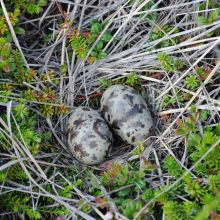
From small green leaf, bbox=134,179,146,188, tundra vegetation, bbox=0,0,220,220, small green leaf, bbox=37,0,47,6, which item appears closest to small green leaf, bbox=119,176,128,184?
tundra vegetation, bbox=0,0,220,220

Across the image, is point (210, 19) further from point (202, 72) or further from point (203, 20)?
point (202, 72)

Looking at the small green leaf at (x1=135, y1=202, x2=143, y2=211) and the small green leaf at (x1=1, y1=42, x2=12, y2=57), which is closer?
the small green leaf at (x1=135, y1=202, x2=143, y2=211)

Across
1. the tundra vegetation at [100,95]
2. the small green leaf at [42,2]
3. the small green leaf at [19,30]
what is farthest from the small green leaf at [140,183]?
the small green leaf at [42,2]

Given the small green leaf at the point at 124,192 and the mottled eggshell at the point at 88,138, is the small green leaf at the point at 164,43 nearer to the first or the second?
the mottled eggshell at the point at 88,138

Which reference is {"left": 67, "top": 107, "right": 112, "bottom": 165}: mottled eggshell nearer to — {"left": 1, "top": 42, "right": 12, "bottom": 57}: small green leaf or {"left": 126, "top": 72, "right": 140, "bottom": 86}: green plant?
{"left": 126, "top": 72, "right": 140, "bottom": 86}: green plant

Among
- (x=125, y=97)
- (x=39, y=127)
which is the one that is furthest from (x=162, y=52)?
(x=39, y=127)

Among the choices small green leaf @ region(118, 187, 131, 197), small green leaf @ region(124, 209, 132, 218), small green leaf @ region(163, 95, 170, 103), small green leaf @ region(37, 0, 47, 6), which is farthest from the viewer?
small green leaf @ region(37, 0, 47, 6)
